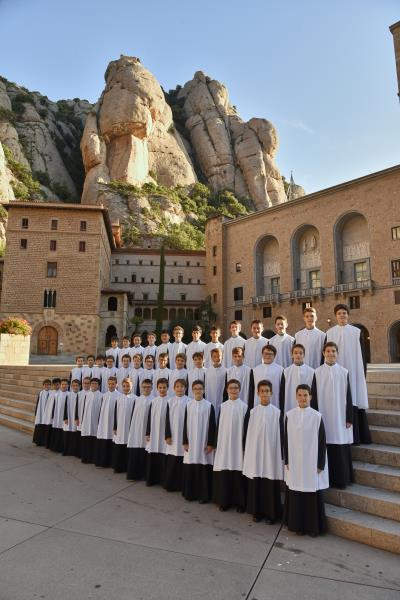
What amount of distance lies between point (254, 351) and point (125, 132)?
62968mm

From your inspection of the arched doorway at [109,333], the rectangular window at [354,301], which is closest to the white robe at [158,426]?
the rectangular window at [354,301]

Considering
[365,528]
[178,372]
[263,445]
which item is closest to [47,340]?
[178,372]

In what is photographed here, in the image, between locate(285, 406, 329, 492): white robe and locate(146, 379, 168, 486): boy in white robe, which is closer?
locate(285, 406, 329, 492): white robe

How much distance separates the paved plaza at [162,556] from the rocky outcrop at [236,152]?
72.8 meters

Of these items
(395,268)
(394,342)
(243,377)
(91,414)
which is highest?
(395,268)

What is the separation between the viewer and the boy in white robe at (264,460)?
5.15 meters

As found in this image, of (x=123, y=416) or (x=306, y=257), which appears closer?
(x=123, y=416)

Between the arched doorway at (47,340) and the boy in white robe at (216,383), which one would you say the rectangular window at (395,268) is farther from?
the arched doorway at (47,340)

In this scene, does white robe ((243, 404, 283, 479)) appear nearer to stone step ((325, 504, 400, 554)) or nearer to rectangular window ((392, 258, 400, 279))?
stone step ((325, 504, 400, 554))

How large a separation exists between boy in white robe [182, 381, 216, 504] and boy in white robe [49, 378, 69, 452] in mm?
4442

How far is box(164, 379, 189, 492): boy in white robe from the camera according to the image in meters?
6.42

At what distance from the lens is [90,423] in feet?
27.7

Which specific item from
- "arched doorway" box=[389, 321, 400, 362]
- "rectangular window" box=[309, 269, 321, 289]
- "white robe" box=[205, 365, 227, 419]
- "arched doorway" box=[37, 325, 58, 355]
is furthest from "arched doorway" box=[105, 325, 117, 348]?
"white robe" box=[205, 365, 227, 419]

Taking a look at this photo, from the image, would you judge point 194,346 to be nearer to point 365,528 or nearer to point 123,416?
point 123,416
